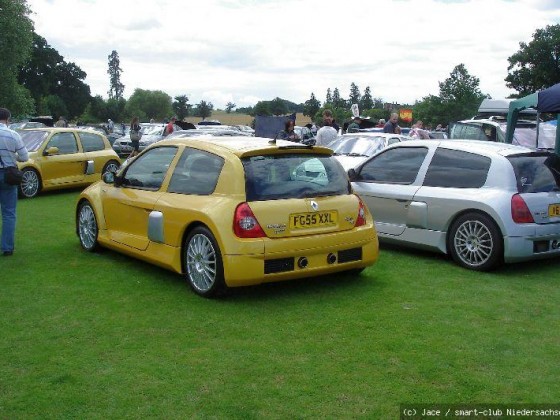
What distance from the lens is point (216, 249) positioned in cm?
612

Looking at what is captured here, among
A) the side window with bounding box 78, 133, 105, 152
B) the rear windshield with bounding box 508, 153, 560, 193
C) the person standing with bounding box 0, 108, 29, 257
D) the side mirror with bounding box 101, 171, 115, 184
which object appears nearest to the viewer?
the rear windshield with bounding box 508, 153, 560, 193

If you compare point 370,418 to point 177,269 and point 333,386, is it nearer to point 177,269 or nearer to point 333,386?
point 333,386

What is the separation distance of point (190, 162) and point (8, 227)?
2834 millimetres

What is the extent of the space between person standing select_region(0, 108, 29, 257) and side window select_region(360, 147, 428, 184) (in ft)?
14.8

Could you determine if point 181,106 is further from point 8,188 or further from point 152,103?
point 8,188

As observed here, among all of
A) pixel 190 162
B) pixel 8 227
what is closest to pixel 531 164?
pixel 190 162

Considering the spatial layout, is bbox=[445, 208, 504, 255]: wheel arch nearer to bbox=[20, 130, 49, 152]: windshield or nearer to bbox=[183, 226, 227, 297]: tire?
bbox=[183, 226, 227, 297]: tire

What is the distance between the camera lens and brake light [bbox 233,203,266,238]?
6.02 m

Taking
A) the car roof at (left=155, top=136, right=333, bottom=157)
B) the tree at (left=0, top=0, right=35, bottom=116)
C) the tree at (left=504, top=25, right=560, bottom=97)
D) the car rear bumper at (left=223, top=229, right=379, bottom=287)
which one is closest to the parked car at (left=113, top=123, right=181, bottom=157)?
the tree at (left=0, top=0, right=35, bottom=116)

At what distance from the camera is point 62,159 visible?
14805mm

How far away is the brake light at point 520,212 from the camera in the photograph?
23.7ft

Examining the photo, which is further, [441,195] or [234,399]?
[441,195]

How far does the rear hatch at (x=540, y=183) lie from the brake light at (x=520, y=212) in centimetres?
5

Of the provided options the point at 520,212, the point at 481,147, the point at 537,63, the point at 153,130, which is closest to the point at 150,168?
the point at 481,147
